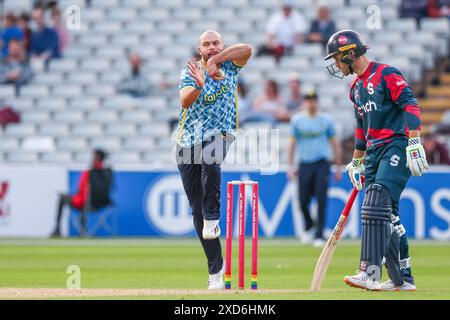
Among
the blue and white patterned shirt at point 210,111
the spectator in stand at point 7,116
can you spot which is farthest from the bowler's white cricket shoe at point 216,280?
the spectator in stand at point 7,116

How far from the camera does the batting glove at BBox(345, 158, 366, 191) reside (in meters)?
10.0

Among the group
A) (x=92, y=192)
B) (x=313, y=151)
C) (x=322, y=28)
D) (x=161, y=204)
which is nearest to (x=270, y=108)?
(x=322, y=28)

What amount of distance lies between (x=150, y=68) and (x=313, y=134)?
7.47 m

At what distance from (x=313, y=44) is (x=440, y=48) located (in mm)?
2629

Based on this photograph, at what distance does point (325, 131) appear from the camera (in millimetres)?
17750

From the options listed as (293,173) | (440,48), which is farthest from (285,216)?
(440,48)

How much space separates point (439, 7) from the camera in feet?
80.1

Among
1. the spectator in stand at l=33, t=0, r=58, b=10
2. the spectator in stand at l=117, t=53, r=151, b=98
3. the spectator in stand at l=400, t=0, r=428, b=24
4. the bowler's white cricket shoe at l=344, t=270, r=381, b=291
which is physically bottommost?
the bowler's white cricket shoe at l=344, t=270, r=381, b=291

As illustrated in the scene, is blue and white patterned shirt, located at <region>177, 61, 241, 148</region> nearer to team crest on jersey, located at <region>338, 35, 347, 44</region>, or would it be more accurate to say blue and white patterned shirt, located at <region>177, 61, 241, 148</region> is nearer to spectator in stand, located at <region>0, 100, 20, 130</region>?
team crest on jersey, located at <region>338, 35, 347, 44</region>

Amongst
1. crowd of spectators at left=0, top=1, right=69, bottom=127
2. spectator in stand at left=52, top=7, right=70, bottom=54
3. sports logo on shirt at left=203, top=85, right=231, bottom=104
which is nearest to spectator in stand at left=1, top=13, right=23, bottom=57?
crowd of spectators at left=0, top=1, right=69, bottom=127

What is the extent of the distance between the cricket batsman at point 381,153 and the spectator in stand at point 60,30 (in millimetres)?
15480

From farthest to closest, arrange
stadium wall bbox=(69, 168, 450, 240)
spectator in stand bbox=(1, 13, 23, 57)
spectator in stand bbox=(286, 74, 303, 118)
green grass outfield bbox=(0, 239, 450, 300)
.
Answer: spectator in stand bbox=(1, 13, 23, 57) < spectator in stand bbox=(286, 74, 303, 118) < stadium wall bbox=(69, 168, 450, 240) < green grass outfield bbox=(0, 239, 450, 300)

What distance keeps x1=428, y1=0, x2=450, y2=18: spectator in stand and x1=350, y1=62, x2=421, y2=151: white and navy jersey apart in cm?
1487
